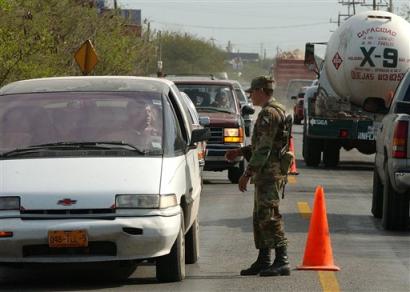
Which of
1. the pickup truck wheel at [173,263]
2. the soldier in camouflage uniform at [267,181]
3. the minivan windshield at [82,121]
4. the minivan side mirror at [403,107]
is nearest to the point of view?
the pickup truck wheel at [173,263]

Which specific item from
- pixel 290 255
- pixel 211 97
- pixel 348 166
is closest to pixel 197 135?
pixel 290 255

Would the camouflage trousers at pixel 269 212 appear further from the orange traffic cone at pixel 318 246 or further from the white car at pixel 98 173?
the white car at pixel 98 173

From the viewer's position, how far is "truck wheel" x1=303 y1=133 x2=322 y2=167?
28.9m

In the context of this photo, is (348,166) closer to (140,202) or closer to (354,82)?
(354,82)

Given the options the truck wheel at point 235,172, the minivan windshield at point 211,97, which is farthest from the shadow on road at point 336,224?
the minivan windshield at point 211,97

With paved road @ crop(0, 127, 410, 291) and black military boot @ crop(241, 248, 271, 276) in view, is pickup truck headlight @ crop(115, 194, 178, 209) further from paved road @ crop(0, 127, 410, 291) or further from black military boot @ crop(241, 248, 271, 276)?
black military boot @ crop(241, 248, 271, 276)

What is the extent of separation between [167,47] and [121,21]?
88354 millimetres

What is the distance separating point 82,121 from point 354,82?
655 inches

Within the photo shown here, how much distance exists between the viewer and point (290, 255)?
1335 cm

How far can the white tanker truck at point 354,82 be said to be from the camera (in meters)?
27.2

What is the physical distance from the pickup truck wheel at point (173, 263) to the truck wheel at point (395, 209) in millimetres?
4933

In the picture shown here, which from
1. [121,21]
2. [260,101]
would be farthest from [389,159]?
[121,21]

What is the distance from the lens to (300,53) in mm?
133375

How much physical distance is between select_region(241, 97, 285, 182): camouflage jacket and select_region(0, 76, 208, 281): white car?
2.08ft
